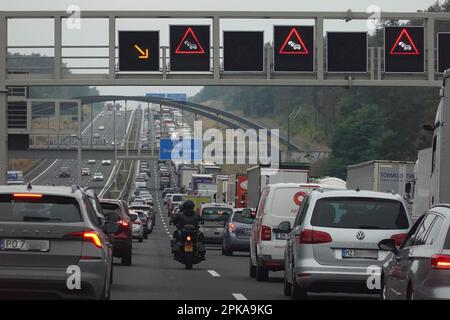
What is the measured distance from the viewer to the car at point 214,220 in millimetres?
47625

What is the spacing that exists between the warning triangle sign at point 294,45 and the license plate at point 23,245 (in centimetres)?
2435

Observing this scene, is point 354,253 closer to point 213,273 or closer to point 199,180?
point 213,273

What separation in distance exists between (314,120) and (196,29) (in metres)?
157

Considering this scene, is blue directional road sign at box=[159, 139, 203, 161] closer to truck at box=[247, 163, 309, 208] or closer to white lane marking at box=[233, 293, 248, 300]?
truck at box=[247, 163, 309, 208]

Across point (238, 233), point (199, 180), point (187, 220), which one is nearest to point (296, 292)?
point (187, 220)

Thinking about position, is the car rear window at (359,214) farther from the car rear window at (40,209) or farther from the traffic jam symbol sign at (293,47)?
the traffic jam symbol sign at (293,47)

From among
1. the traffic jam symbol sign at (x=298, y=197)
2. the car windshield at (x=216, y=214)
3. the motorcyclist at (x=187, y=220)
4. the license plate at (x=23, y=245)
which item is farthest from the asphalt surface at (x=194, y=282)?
the car windshield at (x=216, y=214)

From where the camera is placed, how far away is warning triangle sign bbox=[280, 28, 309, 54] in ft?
125

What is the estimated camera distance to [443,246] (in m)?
12.8

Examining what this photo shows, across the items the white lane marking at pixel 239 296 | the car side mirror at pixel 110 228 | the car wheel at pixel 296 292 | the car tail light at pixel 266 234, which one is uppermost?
the car side mirror at pixel 110 228

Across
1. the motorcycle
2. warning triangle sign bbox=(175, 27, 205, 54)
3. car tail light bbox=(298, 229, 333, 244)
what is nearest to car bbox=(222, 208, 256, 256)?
warning triangle sign bbox=(175, 27, 205, 54)

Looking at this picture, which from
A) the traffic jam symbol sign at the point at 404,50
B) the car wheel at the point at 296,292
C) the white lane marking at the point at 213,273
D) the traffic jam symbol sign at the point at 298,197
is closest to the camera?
the car wheel at the point at 296,292
